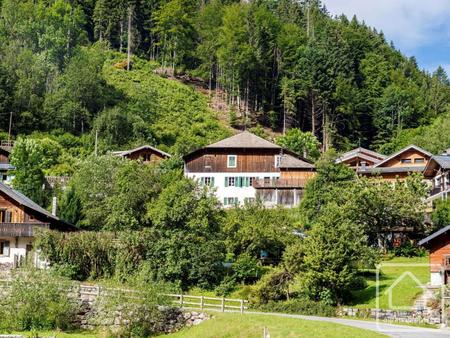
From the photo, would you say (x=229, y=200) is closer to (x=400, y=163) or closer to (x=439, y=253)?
(x=400, y=163)

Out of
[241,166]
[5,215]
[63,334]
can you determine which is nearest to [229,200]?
[241,166]

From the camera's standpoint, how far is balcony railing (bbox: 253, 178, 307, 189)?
67.6 meters

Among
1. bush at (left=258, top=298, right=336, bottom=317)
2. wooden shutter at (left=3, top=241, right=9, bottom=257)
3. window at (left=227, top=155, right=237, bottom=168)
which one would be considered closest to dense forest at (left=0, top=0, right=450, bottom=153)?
window at (left=227, top=155, right=237, bottom=168)

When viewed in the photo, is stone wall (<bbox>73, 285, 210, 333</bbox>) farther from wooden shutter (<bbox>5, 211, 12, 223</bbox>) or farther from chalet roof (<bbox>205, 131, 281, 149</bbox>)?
chalet roof (<bbox>205, 131, 281, 149</bbox>)

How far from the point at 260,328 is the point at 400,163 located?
48.6 metres

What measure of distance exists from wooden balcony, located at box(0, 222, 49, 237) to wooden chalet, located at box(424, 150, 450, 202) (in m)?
34.2

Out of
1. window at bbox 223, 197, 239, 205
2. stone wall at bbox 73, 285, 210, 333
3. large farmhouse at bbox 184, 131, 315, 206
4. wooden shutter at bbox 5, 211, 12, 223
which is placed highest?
large farmhouse at bbox 184, 131, 315, 206

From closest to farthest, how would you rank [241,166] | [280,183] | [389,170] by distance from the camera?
[280,183] < [241,166] < [389,170]

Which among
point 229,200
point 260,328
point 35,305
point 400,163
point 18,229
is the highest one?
point 400,163

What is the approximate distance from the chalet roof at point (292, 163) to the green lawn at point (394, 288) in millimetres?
20864

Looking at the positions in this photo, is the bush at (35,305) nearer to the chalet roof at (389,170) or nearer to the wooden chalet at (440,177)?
the wooden chalet at (440,177)

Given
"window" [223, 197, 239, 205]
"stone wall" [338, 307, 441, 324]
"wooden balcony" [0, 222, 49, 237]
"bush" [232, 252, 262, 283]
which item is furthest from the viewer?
A: "window" [223, 197, 239, 205]

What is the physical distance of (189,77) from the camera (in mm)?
122188

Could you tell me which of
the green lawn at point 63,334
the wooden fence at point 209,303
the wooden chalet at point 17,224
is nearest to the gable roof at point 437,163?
the wooden fence at point 209,303
